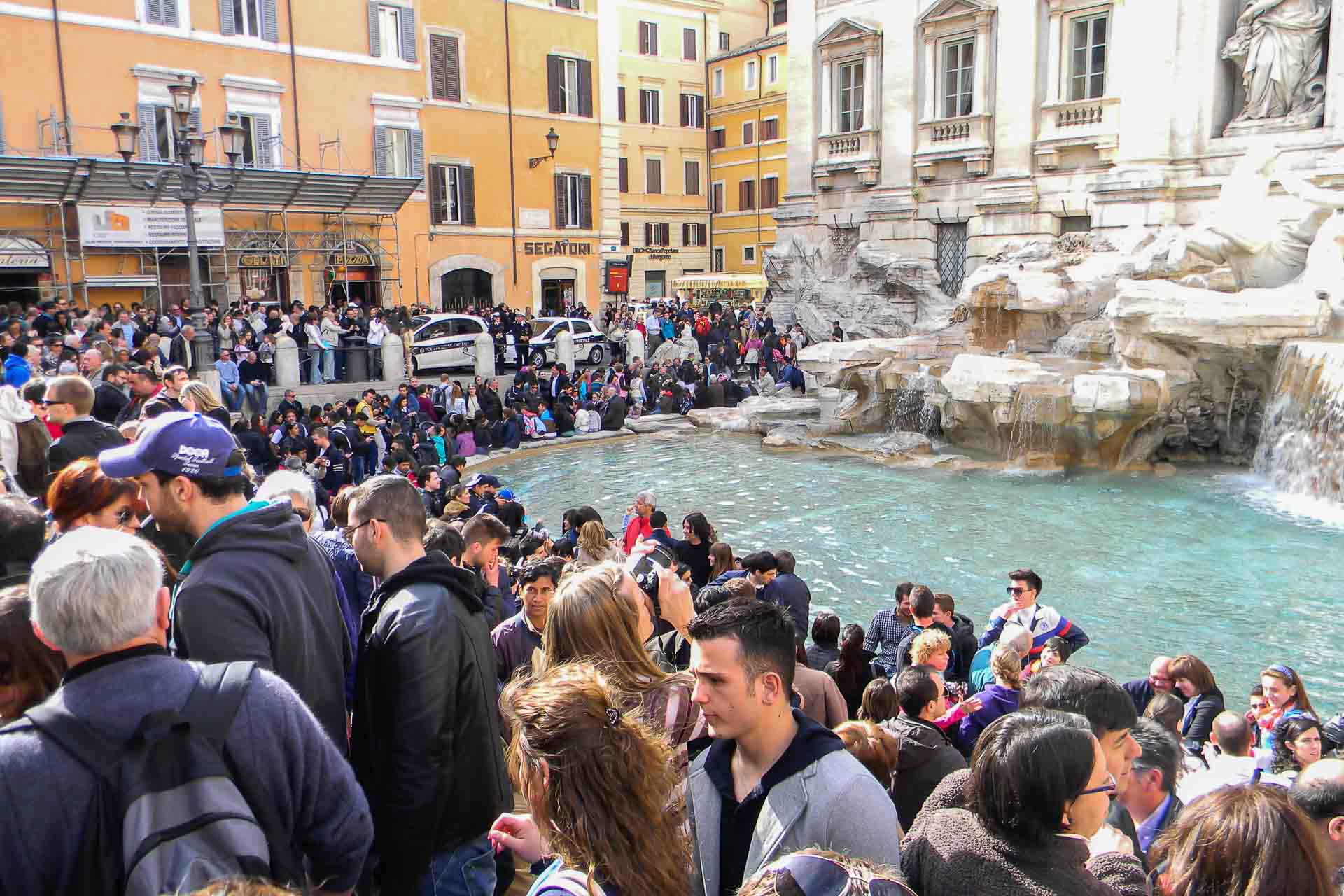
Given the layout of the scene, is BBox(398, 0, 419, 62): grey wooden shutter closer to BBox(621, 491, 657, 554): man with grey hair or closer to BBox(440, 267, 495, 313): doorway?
BBox(440, 267, 495, 313): doorway

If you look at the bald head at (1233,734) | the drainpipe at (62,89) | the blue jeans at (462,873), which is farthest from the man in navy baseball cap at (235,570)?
the drainpipe at (62,89)

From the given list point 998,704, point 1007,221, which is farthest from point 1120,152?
point 998,704

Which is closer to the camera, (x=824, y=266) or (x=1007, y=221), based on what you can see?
(x=1007, y=221)

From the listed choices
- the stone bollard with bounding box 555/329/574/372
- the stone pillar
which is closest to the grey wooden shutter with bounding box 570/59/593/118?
the stone bollard with bounding box 555/329/574/372

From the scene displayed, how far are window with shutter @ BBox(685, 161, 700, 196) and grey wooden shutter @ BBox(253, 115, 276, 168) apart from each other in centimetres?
A: 2158

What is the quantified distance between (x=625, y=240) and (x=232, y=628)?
40.3 metres

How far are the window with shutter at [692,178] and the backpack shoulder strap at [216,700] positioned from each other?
142ft

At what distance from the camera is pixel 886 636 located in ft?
21.8

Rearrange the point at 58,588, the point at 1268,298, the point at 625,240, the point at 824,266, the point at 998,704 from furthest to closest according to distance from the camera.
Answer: the point at 625,240, the point at 824,266, the point at 1268,298, the point at 998,704, the point at 58,588

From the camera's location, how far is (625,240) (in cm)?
4225

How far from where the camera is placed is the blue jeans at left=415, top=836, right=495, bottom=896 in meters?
3.20

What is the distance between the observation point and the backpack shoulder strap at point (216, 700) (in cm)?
214

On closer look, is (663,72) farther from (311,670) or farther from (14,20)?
(311,670)

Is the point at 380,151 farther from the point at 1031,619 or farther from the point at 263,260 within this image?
the point at 1031,619
